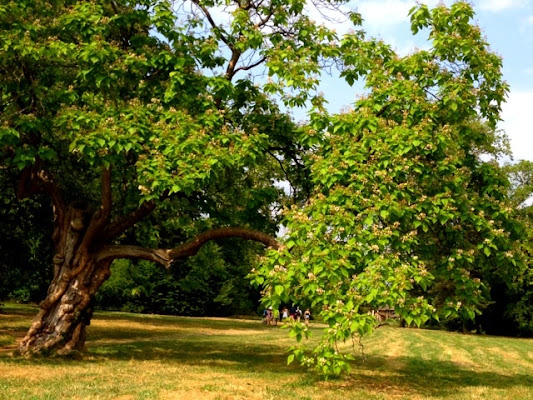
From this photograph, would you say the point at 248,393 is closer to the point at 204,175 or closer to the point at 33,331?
the point at 204,175

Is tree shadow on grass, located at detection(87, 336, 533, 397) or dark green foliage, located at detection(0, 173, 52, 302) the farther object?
dark green foliage, located at detection(0, 173, 52, 302)

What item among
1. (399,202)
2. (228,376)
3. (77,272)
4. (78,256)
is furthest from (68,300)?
(399,202)

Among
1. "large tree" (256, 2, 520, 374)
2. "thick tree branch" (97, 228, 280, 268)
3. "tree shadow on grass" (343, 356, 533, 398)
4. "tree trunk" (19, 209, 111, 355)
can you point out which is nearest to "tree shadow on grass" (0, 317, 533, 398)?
"tree shadow on grass" (343, 356, 533, 398)

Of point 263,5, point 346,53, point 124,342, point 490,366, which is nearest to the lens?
point 346,53

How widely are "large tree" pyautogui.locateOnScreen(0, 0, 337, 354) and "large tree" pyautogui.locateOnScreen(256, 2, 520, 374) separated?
2.12m

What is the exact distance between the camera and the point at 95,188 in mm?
21484

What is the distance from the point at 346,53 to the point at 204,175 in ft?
19.3

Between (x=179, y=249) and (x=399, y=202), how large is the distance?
276 inches

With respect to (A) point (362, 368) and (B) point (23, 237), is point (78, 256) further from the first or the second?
(B) point (23, 237)

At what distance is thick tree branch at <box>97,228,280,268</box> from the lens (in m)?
15.5

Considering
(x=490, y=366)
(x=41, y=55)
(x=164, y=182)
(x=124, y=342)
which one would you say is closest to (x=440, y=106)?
(x=164, y=182)

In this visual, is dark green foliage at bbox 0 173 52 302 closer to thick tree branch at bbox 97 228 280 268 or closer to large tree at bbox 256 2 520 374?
thick tree branch at bbox 97 228 280 268

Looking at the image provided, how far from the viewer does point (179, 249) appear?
51.6ft

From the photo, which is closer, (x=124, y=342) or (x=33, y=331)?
(x=33, y=331)
